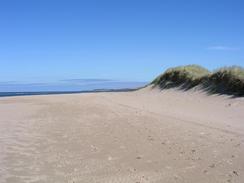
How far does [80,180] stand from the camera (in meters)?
5.53

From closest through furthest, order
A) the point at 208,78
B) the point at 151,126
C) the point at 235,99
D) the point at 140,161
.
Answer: the point at 140,161 → the point at 151,126 → the point at 235,99 → the point at 208,78

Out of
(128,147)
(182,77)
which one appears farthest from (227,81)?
(128,147)

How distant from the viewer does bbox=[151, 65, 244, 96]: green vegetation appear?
1420 centimetres

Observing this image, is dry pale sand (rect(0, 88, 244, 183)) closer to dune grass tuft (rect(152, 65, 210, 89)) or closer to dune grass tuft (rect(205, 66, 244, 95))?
dune grass tuft (rect(205, 66, 244, 95))

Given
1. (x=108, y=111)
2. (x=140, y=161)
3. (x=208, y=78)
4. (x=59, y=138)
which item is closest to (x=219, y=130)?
(x=140, y=161)

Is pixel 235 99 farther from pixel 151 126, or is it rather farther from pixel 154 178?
pixel 154 178

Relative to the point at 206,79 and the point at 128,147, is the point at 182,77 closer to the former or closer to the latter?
the point at 206,79

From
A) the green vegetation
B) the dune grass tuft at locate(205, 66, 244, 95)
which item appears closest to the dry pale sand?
the dune grass tuft at locate(205, 66, 244, 95)

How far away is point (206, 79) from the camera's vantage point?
1653 cm

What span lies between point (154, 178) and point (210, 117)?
18.4 feet

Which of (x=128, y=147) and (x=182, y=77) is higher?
(x=182, y=77)

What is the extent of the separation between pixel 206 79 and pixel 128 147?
9.81m

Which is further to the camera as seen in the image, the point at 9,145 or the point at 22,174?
the point at 9,145

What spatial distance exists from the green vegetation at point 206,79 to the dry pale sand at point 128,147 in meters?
1.84
